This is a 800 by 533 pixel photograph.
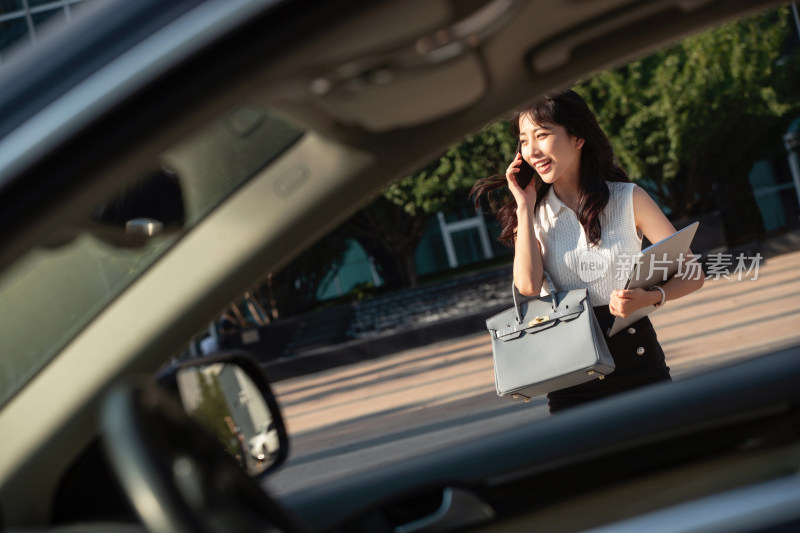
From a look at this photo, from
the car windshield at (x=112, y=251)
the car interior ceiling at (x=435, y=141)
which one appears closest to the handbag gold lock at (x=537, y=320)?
the car interior ceiling at (x=435, y=141)

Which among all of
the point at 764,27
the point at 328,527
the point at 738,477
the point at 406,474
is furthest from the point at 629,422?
the point at 764,27

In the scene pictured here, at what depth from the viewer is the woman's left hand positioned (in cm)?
222

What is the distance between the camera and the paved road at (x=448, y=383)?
5695 millimetres

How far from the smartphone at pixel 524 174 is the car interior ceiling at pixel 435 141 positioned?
3.52 ft

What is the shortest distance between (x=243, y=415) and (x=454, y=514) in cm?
39

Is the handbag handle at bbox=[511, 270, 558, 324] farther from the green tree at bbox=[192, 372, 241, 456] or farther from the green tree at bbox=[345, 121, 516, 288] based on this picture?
the green tree at bbox=[345, 121, 516, 288]

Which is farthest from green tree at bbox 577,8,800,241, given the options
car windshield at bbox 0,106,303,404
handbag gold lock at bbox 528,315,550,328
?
car windshield at bbox 0,106,303,404

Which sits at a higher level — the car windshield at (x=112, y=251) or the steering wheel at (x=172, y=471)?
the car windshield at (x=112, y=251)

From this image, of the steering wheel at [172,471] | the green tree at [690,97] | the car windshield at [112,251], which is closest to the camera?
the steering wheel at [172,471]

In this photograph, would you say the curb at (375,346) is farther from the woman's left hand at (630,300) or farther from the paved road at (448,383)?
the woman's left hand at (630,300)

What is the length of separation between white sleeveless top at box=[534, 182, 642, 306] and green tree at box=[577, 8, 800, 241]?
Answer: 12.2 metres

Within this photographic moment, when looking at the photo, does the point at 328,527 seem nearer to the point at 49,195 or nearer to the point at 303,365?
the point at 49,195

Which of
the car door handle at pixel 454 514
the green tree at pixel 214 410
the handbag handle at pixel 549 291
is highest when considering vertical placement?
the green tree at pixel 214 410

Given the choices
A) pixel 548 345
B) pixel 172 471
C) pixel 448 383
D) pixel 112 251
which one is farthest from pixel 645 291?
pixel 448 383
